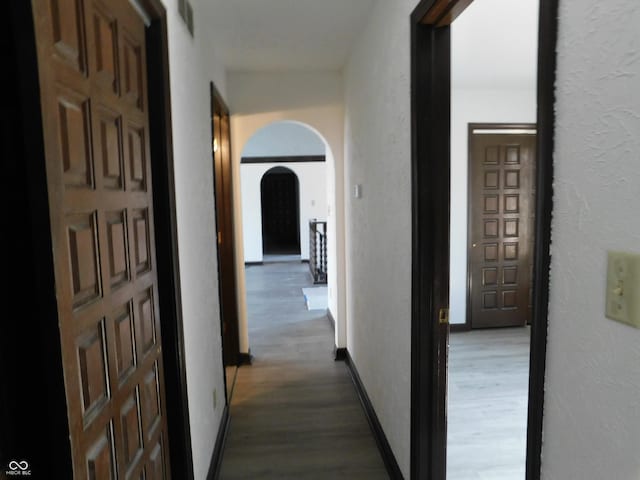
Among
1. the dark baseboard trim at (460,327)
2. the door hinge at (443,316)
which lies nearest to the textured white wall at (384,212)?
the door hinge at (443,316)

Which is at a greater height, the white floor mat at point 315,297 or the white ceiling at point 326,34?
the white ceiling at point 326,34

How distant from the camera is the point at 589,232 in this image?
2.45ft

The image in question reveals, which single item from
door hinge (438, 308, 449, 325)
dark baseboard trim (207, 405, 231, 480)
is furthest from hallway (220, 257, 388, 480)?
door hinge (438, 308, 449, 325)

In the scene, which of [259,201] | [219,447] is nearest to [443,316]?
[219,447]

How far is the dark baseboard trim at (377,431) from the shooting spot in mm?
2082

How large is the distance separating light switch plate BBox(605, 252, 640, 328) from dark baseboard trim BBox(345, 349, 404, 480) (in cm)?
162

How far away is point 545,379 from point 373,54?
1.98 m

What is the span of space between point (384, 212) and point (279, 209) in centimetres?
1018

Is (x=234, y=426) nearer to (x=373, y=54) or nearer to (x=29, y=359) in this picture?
(x=29, y=359)

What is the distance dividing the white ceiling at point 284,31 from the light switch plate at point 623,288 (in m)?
2.07

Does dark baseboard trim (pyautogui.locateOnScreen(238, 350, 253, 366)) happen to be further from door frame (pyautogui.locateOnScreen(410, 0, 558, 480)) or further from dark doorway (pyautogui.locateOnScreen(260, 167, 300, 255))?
dark doorway (pyautogui.locateOnScreen(260, 167, 300, 255))

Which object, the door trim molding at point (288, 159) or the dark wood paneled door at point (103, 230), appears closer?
the dark wood paneled door at point (103, 230)

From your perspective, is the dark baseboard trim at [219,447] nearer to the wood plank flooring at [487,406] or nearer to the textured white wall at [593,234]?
the wood plank flooring at [487,406]

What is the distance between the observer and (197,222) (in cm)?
206
